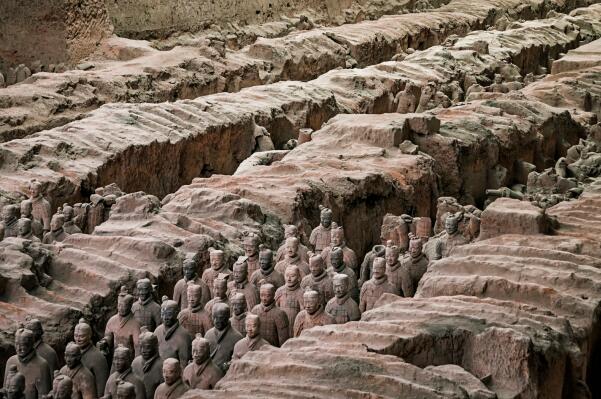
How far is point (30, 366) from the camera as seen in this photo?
261 inches

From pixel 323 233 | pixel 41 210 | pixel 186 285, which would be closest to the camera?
pixel 186 285

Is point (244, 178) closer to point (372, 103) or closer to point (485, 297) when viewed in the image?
point (485, 297)

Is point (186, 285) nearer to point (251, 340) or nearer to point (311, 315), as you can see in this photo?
point (311, 315)

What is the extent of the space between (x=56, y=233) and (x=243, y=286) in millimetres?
1933

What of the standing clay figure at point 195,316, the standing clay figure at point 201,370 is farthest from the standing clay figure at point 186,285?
the standing clay figure at point 201,370

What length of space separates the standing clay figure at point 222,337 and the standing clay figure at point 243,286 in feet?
3.36

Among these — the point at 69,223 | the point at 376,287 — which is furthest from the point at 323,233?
the point at 69,223

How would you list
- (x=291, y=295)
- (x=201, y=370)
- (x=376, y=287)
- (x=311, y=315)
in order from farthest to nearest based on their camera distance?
(x=376, y=287) < (x=291, y=295) < (x=311, y=315) < (x=201, y=370)

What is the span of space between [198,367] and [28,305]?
1.95 m

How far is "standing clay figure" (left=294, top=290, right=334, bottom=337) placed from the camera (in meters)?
7.18

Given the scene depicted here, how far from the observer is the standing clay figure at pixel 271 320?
7418 millimetres

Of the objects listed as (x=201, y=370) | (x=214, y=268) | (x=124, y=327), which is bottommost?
(x=124, y=327)

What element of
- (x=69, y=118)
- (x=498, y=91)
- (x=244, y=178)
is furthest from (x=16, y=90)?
(x=498, y=91)

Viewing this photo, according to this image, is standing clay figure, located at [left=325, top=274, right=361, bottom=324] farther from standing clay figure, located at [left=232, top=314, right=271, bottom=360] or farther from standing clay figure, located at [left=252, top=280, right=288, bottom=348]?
standing clay figure, located at [left=232, top=314, right=271, bottom=360]
